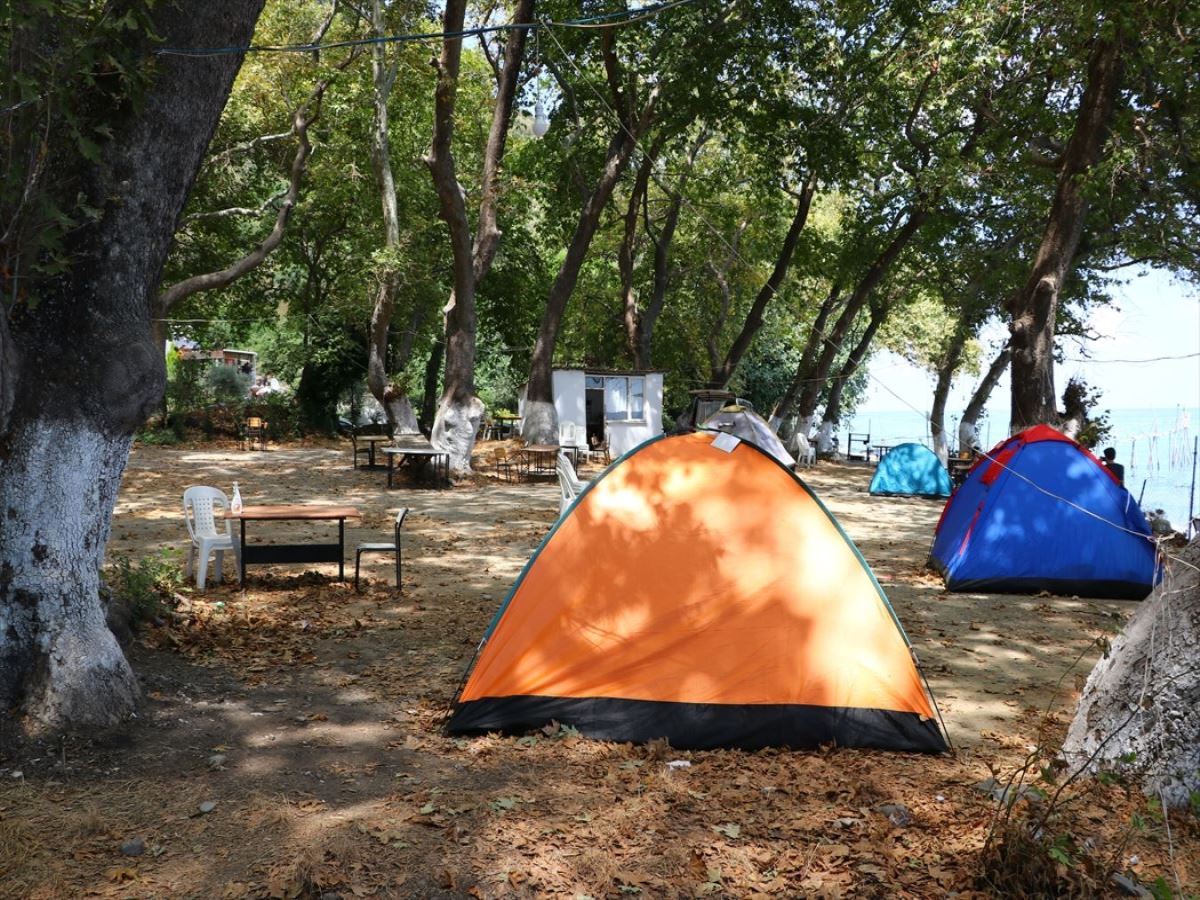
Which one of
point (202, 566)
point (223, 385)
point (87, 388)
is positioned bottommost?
point (202, 566)

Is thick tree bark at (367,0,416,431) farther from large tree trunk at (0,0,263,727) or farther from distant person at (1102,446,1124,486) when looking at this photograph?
large tree trunk at (0,0,263,727)

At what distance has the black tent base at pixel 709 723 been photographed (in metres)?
5.08

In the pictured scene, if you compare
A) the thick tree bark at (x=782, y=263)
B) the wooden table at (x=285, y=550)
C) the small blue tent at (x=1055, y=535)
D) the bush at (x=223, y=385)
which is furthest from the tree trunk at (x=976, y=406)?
the wooden table at (x=285, y=550)

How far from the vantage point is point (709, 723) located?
5.13 meters

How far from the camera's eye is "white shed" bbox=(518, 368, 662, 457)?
77.4 feet

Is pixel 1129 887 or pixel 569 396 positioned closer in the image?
pixel 1129 887

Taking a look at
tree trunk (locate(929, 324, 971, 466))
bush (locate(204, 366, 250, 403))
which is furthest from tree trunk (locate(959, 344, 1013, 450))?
bush (locate(204, 366, 250, 403))

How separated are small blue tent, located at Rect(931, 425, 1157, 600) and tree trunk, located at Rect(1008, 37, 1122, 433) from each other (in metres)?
2.10

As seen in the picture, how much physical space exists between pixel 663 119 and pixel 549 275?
498 inches

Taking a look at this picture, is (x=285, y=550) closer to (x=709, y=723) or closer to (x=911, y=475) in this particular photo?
(x=709, y=723)

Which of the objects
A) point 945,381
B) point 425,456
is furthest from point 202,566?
point 945,381

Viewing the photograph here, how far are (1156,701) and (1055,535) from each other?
5.36m

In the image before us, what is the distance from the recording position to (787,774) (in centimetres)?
471

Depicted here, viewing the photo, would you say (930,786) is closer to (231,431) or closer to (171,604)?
(171,604)
